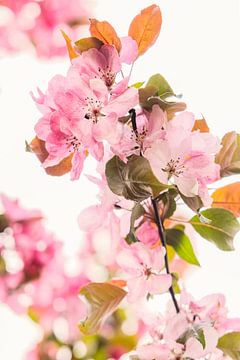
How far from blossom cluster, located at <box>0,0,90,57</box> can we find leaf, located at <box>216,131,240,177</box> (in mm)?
700

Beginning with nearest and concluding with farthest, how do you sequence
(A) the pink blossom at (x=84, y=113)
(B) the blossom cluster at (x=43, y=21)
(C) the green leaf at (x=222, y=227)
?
(A) the pink blossom at (x=84, y=113)
(C) the green leaf at (x=222, y=227)
(B) the blossom cluster at (x=43, y=21)

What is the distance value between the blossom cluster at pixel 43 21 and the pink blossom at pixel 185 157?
0.76 metres

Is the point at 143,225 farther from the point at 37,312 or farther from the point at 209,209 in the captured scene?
the point at 37,312

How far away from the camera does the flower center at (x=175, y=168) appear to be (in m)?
0.55

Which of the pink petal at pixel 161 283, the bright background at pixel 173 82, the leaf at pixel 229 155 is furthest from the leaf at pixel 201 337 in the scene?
the bright background at pixel 173 82

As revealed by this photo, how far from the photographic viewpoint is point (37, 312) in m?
1.29

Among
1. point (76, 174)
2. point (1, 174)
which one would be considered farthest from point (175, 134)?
point (1, 174)

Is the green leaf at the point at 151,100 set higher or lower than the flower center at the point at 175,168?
higher

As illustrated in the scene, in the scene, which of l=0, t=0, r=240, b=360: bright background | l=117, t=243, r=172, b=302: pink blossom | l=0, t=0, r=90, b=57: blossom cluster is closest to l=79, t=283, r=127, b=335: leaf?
l=117, t=243, r=172, b=302: pink blossom

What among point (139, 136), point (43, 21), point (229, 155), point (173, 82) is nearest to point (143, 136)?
A: point (139, 136)

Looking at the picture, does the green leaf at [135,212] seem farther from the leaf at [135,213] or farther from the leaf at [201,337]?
the leaf at [201,337]

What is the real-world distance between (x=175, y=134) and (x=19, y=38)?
2.91 ft

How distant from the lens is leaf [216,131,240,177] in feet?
2.06

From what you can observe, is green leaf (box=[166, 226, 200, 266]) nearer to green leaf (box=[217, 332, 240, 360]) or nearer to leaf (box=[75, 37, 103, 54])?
green leaf (box=[217, 332, 240, 360])
